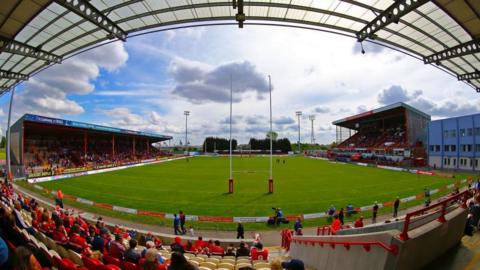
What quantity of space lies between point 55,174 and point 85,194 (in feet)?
55.3

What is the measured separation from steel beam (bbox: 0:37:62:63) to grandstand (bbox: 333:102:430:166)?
6025cm

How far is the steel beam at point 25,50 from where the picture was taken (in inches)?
515

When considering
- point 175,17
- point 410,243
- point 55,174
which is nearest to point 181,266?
point 410,243

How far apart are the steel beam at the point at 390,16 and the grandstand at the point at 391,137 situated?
51.4 meters

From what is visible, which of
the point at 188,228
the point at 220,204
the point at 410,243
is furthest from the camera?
the point at 220,204

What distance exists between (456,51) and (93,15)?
59.3ft

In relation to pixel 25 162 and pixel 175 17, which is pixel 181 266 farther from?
pixel 25 162

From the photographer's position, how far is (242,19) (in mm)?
12258

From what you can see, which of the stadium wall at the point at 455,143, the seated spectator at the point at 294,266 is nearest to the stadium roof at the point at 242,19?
the seated spectator at the point at 294,266

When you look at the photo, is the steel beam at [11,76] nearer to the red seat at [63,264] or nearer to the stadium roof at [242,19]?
the stadium roof at [242,19]

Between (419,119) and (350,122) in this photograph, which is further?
(350,122)

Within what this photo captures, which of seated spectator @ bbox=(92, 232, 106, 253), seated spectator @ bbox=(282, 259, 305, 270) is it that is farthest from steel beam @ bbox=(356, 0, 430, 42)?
seated spectator @ bbox=(92, 232, 106, 253)

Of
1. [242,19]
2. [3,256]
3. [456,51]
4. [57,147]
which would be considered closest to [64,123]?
[57,147]

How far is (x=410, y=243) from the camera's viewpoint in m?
4.15
